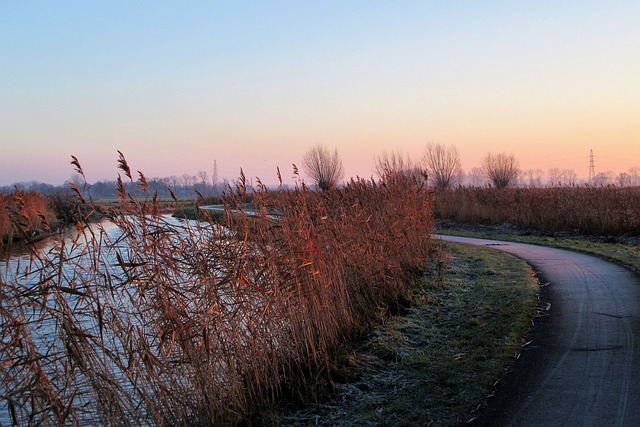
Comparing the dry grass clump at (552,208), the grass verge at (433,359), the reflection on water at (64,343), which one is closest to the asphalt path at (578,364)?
the grass verge at (433,359)

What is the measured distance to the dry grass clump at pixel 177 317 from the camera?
4879 mm

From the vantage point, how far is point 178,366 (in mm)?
5703

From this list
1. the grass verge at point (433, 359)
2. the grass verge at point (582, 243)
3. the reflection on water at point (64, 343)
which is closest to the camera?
the reflection on water at point (64, 343)

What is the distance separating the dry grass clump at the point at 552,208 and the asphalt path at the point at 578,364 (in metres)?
11.5

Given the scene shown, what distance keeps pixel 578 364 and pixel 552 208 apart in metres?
19.5

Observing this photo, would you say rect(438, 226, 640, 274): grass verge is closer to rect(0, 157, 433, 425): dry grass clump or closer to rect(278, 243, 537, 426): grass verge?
rect(278, 243, 537, 426): grass verge

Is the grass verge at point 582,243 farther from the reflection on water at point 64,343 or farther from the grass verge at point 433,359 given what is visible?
the reflection on water at point 64,343

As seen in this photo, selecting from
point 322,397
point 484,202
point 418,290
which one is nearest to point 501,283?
point 418,290

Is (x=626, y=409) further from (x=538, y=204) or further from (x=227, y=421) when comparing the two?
(x=538, y=204)

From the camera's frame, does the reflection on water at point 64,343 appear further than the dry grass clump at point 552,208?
No

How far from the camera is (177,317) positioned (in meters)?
5.51

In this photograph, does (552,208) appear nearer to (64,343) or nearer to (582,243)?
(582,243)

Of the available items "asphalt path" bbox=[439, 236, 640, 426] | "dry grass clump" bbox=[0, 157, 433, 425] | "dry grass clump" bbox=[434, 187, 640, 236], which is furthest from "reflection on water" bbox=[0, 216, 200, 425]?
"dry grass clump" bbox=[434, 187, 640, 236]

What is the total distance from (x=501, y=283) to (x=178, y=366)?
8.02 metres
